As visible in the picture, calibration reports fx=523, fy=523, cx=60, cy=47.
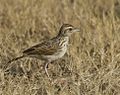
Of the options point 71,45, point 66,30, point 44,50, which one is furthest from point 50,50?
point 71,45

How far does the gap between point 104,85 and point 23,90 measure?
1.20 metres

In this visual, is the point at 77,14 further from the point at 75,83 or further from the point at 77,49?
the point at 75,83

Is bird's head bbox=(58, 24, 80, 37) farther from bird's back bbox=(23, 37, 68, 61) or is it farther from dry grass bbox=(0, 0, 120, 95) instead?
dry grass bbox=(0, 0, 120, 95)

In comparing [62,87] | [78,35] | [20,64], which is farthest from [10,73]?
[78,35]

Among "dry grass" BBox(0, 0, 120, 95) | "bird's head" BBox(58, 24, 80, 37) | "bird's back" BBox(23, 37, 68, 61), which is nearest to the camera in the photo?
"dry grass" BBox(0, 0, 120, 95)

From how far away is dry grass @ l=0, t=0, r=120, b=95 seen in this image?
7.72 metres

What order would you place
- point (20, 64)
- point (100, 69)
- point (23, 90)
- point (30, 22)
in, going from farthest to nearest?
point (30, 22) → point (20, 64) → point (100, 69) → point (23, 90)

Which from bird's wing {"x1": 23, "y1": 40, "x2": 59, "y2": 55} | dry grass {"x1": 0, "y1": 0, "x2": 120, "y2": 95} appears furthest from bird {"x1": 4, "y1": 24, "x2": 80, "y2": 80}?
dry grass {"x1": 0, "y1": 0, "x2": 120, "y2": 95}

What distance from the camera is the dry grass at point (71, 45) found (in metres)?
7.72

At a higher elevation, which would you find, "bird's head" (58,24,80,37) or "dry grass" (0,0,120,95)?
"bird's head" (58,24,80,37)

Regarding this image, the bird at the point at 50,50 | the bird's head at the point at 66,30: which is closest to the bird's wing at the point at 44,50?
the bird at the point at 50,50

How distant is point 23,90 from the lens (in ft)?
25.0

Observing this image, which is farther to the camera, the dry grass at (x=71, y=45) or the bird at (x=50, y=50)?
the bird at (x=50, y=50)

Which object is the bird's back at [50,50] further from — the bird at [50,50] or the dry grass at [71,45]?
the dry grass at [71,45]
